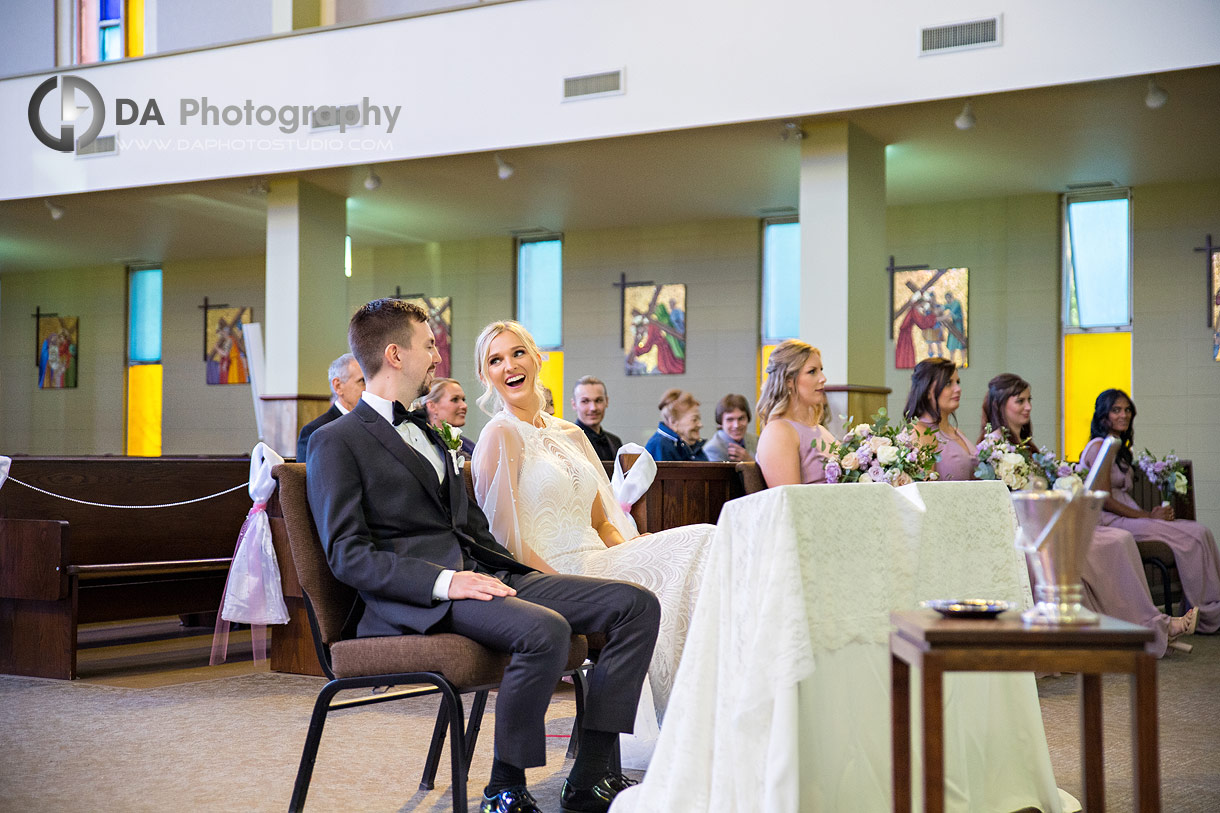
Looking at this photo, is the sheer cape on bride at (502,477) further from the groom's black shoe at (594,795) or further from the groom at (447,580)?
the groom's black shoe at (594,795)

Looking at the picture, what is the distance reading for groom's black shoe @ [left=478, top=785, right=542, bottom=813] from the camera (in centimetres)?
275

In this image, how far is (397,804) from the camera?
3.17 meters

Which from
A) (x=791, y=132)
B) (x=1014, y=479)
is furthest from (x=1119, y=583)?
(x=791, y=132)

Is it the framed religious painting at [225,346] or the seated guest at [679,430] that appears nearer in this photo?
the seated guest at [679,430]

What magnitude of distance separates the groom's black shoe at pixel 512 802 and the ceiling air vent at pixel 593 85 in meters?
6.33

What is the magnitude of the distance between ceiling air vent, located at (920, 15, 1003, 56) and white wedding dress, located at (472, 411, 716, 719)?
490cm

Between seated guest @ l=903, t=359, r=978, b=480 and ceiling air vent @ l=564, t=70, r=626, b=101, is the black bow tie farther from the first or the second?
ceiling air vent @ l=564, t=70, r=626, b=101

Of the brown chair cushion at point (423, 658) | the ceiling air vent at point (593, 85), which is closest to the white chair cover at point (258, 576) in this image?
the brown chair cushion at point (423, 658)

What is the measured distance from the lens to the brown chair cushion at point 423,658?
Result: 274 centimetres

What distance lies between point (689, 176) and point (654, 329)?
7.53 feet

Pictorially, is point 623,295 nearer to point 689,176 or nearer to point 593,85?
point 689,176

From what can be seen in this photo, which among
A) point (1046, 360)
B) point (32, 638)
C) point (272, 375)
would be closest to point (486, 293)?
point (272, 375)

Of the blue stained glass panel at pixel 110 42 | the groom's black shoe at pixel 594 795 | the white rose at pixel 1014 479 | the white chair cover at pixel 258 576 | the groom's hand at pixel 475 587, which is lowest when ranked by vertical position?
the groom's black shoe at pixel 594 795

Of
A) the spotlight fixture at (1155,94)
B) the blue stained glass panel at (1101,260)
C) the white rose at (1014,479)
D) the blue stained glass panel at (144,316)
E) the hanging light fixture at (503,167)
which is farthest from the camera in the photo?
the blue stained glass panel at (144,316)
